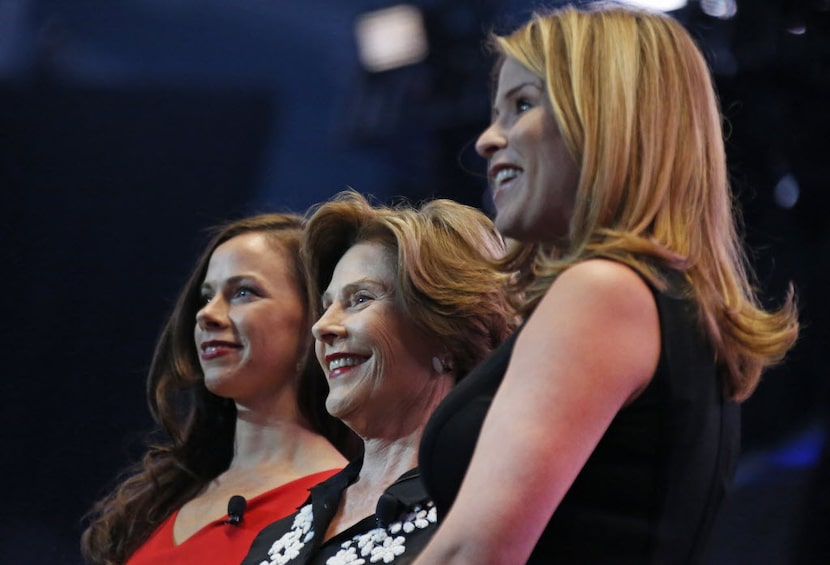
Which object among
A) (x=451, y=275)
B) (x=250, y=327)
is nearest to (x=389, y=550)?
(x=451, y=275)

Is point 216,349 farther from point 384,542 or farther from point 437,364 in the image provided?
point 384,542

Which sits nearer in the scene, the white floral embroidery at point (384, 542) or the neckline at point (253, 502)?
the white floral embroidery at point (384, 542)

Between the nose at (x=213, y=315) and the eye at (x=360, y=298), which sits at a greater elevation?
the eye at (x=360, y=298)

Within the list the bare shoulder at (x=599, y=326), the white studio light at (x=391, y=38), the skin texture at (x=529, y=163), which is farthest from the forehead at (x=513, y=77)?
the white studio light at (x=391, y=38)

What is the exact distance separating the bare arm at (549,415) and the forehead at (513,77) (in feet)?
1.05

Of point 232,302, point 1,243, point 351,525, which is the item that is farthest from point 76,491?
point 351,525

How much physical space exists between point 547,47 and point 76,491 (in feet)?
8.09

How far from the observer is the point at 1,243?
3.70 m

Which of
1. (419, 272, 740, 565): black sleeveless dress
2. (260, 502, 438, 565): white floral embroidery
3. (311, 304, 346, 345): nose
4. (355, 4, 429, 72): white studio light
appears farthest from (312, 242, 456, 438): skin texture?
(355, 4, 429, 72): white studio light

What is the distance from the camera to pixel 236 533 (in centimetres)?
251

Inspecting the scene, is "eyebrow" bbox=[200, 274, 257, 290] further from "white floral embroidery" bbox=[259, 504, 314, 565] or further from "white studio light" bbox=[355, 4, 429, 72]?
"white studio light" bbox=[355, 4, 429, 72]

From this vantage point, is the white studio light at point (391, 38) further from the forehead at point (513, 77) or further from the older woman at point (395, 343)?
the forehead at point (513, 77)

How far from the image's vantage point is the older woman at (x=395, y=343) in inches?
84.2

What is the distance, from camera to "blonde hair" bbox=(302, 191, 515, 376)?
2.14 metres
